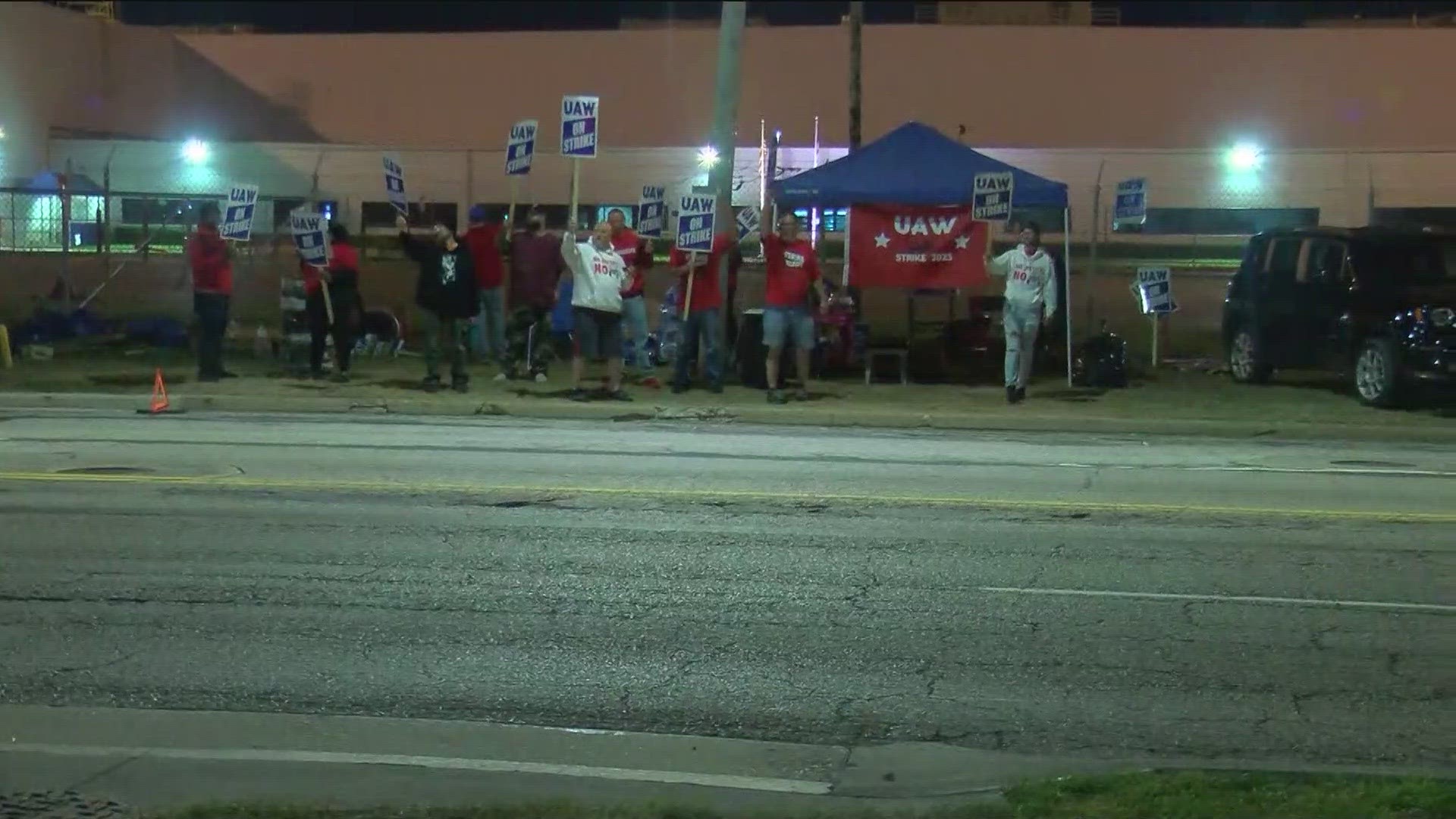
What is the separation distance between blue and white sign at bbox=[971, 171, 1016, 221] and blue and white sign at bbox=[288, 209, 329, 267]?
22.8 ft

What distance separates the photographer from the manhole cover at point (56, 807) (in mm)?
5066

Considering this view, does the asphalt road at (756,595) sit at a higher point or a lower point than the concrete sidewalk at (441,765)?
higher

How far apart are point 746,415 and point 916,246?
3.39 m

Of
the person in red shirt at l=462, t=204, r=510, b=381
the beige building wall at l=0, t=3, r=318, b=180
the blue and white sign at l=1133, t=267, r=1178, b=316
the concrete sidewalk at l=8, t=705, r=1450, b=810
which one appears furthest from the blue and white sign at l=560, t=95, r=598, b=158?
the beige building wall at l=0, t=3, r=318, b=180

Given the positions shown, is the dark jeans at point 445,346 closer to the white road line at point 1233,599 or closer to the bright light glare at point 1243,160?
the white road line at point 1233,599

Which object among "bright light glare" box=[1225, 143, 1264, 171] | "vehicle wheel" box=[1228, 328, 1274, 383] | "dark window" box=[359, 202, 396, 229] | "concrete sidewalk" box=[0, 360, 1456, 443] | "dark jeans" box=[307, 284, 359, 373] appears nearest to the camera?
"concrete sidewalk" box=[0, 360, 1456, 443]

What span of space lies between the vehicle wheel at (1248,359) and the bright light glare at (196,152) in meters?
30.7

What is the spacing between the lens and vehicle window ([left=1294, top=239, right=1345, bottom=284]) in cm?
1750

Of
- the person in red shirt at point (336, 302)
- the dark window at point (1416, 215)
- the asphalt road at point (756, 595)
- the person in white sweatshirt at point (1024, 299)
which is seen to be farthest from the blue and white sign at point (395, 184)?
the dark window at point (1416, 215)

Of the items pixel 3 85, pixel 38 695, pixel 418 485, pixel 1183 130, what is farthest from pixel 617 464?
pixel 1183 130

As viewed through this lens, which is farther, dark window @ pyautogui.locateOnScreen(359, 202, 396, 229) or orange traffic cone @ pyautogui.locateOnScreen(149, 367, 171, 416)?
dark window @ pyautogui.locateOnScreen(359, 202, 396, 229)

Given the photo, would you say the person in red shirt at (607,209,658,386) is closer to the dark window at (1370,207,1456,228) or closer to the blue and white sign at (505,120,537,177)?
the blue and white sign at (505,120,537,177)

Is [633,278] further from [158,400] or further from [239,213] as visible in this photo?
[239,213]

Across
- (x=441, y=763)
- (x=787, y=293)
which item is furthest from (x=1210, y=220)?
(x=441, y=763)
